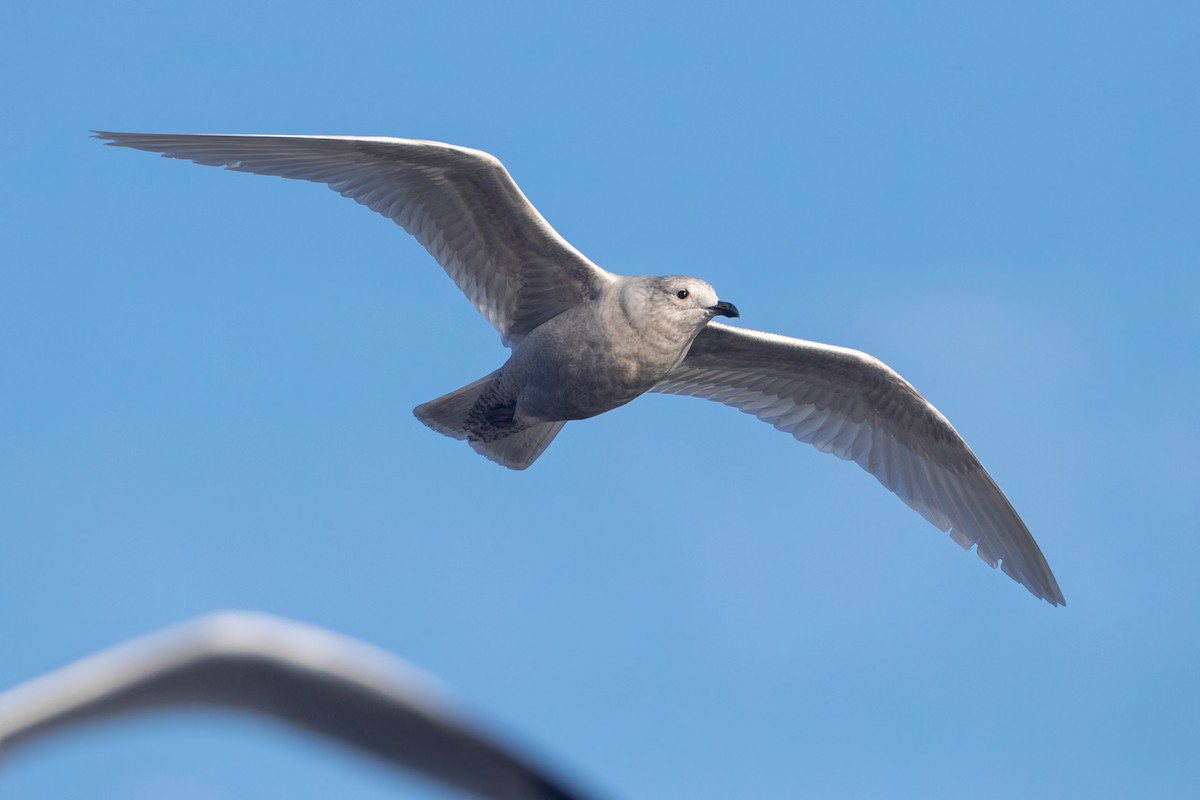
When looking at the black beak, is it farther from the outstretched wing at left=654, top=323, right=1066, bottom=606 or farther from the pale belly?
the outstretched wing at left=654, top=323, right=1066, bottom=606

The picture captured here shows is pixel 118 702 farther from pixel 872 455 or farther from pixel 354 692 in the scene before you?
pixel 872 455

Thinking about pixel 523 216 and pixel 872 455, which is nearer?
pixel 523 216

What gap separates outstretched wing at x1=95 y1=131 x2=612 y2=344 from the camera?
12172 millimetres

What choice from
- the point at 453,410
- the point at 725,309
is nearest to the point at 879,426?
the point at 725,309

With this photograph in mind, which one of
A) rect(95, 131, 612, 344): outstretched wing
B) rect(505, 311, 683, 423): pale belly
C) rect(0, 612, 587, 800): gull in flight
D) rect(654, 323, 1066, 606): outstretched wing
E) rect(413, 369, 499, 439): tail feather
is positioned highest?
rect(654, 323, 1066, 606): outstretched wing

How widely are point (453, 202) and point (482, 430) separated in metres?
2.06

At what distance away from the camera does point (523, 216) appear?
40.8 ft

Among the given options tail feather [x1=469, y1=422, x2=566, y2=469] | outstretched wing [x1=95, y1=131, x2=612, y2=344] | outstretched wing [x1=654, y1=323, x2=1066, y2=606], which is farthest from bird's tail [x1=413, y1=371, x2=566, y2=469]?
outstretched wing [x1=654, y1=323, x2=1066, y2=606]

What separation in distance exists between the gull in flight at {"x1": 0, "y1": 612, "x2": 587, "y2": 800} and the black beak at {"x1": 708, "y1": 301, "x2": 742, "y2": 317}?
30.1 feet

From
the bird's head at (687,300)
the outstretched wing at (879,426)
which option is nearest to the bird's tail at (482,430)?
the outstretched wing at (879,426)

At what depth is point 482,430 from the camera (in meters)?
13.3

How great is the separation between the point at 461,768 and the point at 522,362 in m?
9.55

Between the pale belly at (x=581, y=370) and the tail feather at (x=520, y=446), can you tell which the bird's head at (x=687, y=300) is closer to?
the pale belly at (x=581, y=370)

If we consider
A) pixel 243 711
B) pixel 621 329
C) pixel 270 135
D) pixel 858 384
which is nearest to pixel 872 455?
pixel 858 384
